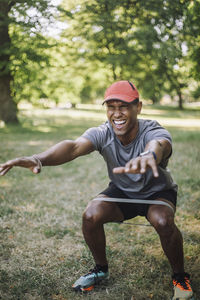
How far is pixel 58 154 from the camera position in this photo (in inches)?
102

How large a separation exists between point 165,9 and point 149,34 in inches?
24.1

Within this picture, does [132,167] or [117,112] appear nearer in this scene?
[132,167]

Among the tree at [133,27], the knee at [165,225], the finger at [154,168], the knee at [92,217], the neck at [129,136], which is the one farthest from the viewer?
the tree at [133,27]

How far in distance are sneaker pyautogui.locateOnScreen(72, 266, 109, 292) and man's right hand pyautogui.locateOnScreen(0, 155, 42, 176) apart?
127 cm

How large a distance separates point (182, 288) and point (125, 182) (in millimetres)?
1074

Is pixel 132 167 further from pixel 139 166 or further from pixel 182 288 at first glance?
pixel 182 288

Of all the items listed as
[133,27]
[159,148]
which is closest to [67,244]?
[159,148]

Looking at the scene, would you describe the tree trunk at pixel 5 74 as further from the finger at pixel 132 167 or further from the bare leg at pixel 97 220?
the finger at pixel 132 167

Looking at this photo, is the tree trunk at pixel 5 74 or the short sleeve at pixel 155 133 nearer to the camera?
the short sleeve at pixel 155 133

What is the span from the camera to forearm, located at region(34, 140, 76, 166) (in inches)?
97.8

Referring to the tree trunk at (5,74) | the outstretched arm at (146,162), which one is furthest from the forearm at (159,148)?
the tree trunk at (5,74)

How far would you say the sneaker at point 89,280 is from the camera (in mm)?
2793

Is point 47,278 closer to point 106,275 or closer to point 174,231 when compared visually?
point 106,275

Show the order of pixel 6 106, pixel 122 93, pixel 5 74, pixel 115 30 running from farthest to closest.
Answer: pixel 6 106 < pixel 5 74 < pixel 115 30 < pixel 122 93
